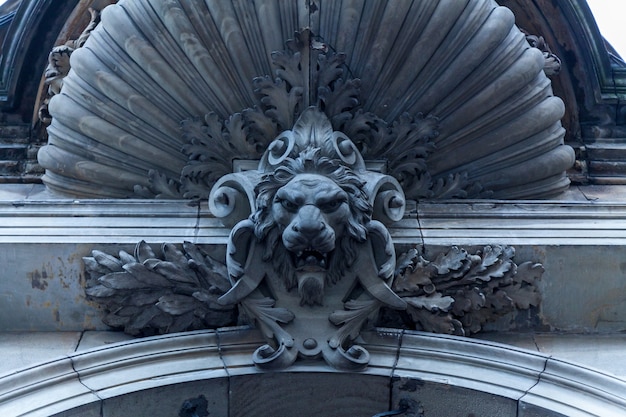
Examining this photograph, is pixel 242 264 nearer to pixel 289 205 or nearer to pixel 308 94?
pixel 289 205

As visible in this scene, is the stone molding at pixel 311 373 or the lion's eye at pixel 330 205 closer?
the stone molding at pixel 311 373

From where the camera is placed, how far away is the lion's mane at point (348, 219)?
5.23 metres

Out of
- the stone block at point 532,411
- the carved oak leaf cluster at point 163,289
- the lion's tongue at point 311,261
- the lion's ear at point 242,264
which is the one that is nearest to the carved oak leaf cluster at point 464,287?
the lion's tongue at point 311,261

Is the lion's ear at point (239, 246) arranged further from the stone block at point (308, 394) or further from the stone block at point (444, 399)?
the stone block at point (444, 399)

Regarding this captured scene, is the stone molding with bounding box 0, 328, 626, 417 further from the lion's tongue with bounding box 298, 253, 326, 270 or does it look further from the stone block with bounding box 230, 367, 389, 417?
the lion's tongue with bounding box 298, 253, 326, 270

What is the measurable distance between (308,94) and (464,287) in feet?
4.08

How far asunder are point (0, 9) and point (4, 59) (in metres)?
0.53

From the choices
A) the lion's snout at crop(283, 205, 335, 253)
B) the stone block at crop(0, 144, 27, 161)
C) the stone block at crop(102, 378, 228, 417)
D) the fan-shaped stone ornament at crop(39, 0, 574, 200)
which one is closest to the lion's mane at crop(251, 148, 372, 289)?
the lion's snout at crop(283, 205, 335, 253)

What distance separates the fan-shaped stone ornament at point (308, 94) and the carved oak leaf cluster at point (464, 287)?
58 centimetres

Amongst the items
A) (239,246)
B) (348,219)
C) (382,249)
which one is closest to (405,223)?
(382,249)

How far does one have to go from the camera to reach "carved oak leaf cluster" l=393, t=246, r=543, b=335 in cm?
539

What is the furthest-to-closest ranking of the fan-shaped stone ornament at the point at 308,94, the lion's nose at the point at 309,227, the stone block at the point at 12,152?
the stone block at the point at 12,152 → the fan-shaped stone ornament at the point at 308,94 → the lion's nose at the point at 309,227

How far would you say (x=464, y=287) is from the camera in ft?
18.0

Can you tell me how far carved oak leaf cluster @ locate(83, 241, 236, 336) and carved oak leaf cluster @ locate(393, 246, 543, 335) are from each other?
0.88 meters
